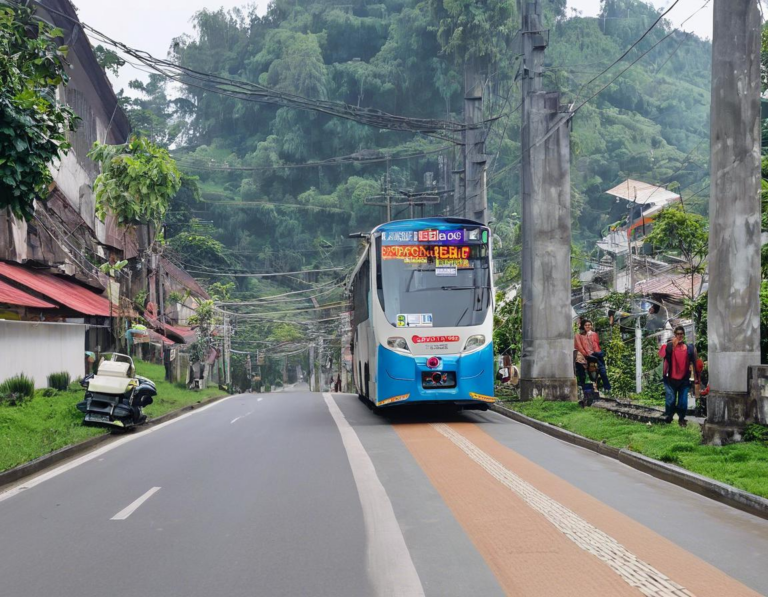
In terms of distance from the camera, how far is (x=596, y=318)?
28.3 meters

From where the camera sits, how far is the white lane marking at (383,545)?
20.4 feet

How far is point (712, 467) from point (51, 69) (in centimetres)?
1150

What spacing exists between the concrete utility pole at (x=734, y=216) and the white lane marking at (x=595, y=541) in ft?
12.1

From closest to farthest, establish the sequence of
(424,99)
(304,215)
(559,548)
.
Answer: (559,548) → (304,215) → (424,99)

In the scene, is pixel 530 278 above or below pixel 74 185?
below

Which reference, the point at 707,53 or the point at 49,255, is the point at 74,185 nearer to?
the point at 49,255

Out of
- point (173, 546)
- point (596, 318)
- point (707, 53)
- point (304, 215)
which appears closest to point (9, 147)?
point (173, 546)

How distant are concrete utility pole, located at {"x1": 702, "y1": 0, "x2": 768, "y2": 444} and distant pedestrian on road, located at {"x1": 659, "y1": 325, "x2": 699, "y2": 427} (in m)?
1.96

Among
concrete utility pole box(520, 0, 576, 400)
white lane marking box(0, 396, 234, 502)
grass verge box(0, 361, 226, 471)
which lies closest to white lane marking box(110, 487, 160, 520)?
white lane marking box(0, 396, 234, 502)

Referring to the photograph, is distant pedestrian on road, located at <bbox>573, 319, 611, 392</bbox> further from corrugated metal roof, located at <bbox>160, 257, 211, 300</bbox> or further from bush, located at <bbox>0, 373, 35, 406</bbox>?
corrugated metal roof, located at <bbox>160, 257, 211, 300</bbox>

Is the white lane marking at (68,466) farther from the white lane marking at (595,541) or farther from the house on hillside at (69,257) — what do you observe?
the white lane marking at (595,541)

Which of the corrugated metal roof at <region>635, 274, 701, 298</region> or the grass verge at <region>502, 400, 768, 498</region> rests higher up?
the corrugated metal roof at <region>635, 274, 701, 298</region>

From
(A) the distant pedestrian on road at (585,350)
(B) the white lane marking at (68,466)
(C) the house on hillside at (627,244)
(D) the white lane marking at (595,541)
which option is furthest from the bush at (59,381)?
(C) the house on hillside at (627,244)

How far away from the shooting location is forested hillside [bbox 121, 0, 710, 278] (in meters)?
64.7
